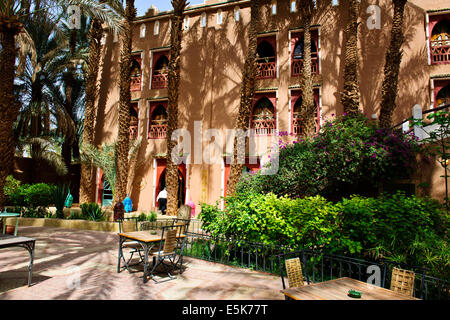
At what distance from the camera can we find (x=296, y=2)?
1429 cm

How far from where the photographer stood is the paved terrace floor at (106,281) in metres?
4.48

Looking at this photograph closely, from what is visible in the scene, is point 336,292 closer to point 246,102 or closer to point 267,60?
point 246,102

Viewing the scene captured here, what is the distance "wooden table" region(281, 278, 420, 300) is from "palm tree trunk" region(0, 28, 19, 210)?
27.3ft

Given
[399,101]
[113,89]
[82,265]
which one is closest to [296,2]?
[399,101]

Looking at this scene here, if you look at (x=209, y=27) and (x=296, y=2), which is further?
(x=209, y=27)

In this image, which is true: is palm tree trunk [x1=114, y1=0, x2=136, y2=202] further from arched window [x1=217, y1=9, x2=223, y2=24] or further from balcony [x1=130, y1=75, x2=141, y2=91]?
arched window [x1=217, y1=9, x2=223, y2=24]

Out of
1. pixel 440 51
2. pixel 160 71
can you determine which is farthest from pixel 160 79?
pixel 440 51

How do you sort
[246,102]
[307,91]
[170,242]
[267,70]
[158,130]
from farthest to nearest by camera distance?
[158,130] < [267,70] < [307,91] < [246,102] < [170,242]

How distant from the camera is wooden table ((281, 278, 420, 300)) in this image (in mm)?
2863

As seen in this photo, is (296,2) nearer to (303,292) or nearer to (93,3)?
(93,3)

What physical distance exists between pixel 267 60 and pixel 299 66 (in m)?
1.68

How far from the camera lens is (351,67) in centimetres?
1210

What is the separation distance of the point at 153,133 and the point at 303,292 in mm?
14464

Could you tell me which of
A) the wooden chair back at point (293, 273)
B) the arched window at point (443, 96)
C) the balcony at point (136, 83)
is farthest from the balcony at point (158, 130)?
the arched window at point (443, 96)
